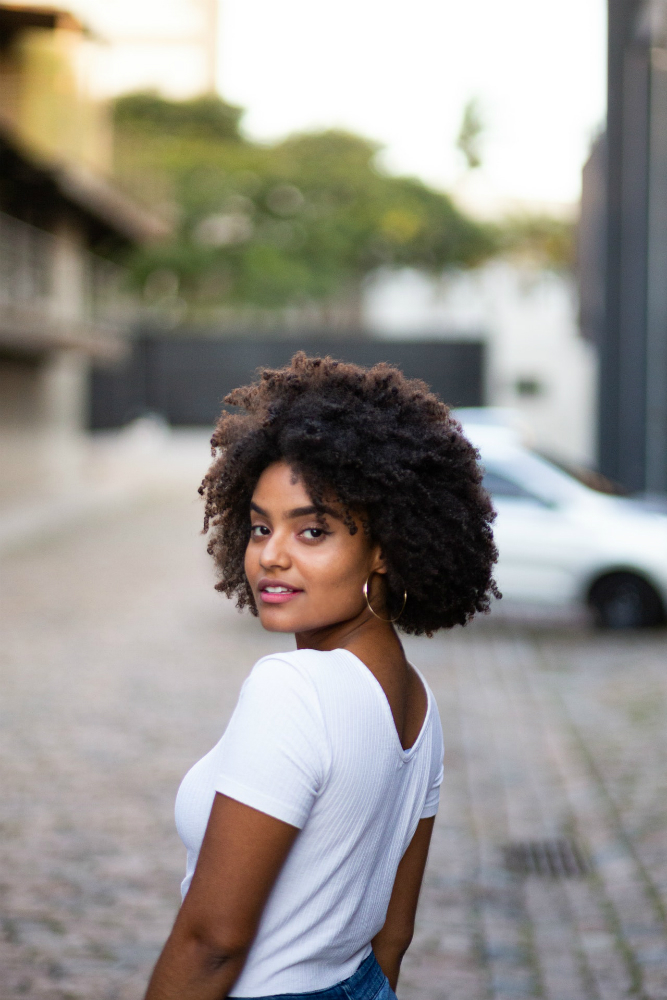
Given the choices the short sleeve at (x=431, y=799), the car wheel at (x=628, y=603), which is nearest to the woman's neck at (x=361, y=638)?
the short sleeve at (x=431, y=799)

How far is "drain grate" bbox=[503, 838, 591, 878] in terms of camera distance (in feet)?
15.2

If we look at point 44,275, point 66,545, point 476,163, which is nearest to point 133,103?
point 476,163

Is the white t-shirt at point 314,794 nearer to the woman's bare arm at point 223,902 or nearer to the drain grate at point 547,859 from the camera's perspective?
the woman's bare arm at point 223,902

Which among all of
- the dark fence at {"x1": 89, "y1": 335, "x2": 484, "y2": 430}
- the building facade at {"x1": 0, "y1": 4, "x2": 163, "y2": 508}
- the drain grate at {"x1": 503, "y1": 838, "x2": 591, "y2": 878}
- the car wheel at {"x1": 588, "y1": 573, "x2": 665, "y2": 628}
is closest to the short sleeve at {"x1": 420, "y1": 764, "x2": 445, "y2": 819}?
the drain grate at {"x1": 503, "y1": 838, "x2": 591, "y2": 878}

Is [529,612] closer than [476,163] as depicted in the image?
Yes

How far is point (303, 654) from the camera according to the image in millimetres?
1513

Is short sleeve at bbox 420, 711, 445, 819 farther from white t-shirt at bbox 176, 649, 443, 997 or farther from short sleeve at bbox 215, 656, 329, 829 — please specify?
short sleeve at bbox 215, 656, 329, 829

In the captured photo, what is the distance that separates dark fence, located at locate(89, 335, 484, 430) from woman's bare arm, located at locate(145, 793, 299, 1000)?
39625mm

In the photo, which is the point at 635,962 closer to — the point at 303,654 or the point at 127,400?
the point at 303,654

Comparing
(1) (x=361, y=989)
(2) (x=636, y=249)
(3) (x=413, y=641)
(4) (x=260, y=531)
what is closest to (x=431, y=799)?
(1) (x=361, y=989)

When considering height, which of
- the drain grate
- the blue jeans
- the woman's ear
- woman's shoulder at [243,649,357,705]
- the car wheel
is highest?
the woman's ear

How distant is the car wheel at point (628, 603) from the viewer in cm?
966

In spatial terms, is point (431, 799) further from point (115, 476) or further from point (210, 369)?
point (210, 369)

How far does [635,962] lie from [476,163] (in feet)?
199
